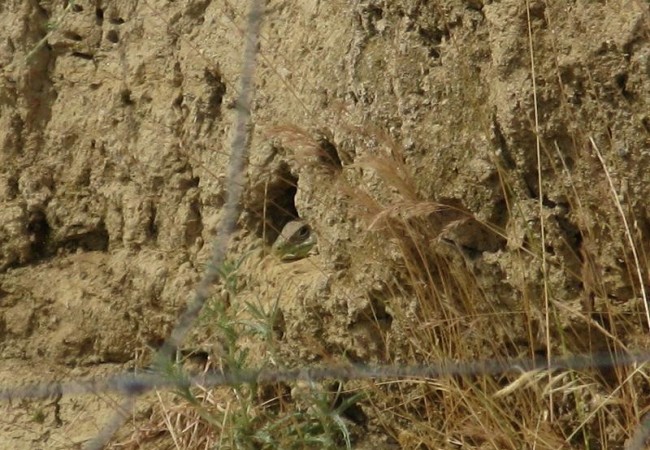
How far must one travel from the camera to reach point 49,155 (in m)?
3.54

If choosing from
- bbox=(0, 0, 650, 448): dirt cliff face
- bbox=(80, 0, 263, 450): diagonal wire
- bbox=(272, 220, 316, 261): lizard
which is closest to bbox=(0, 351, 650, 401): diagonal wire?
bbox=(0, 0, 650, 448): dirt cliff face

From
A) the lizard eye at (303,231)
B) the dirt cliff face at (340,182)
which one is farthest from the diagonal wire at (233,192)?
the lizard eye at (303,231)

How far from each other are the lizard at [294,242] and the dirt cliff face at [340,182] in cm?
4

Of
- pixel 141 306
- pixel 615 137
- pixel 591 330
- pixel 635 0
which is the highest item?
pixel 635 0

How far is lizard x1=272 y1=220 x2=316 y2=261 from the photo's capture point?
3053 mm

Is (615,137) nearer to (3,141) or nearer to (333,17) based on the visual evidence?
(333,17)

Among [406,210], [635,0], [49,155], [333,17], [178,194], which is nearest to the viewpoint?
[635,0]

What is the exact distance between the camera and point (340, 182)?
9.05 ft

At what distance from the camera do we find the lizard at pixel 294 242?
305cm

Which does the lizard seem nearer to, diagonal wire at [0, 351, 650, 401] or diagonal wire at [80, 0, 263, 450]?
diagonal wire at [80, 0, 263, 450]

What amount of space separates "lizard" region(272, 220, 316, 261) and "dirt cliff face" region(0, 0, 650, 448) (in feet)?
0.12

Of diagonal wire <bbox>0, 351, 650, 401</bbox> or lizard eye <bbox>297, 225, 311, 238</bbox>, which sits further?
lizard eye <bbox>297, 225, 311, 238</bbox>

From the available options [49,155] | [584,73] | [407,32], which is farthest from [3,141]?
[584,73]

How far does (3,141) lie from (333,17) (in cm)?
115
